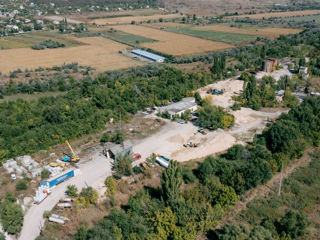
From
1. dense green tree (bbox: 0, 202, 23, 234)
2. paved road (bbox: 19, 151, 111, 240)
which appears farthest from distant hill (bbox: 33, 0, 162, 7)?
dense green tree (bbox: 0, 202, 23, 234)

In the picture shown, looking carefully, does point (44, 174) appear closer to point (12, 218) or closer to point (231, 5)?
point (12, 218)

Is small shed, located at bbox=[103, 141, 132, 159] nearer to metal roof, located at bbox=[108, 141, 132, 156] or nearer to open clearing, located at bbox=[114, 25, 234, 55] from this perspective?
metal roof, located at bbox=[108, 141, 132, 156]

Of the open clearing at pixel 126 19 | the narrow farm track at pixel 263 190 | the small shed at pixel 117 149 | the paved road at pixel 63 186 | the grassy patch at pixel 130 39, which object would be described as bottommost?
the paved road at pixel 63 186

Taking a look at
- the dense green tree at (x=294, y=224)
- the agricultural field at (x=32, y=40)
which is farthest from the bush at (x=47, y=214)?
the agricultural field at (x=32, y=40)

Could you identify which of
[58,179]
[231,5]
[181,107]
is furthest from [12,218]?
[231,5]

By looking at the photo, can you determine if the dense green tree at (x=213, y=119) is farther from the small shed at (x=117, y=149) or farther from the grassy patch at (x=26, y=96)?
the grassy patch at (x=26, y=96)

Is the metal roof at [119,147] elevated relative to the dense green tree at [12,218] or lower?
elevated
